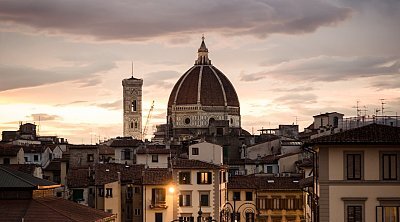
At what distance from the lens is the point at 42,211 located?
49.0 meters

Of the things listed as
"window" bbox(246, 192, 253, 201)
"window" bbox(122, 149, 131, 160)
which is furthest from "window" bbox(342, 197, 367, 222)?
"window" bbox(122, 149, 131, 160)

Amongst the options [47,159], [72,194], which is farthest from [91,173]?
[47,159]

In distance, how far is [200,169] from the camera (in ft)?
249

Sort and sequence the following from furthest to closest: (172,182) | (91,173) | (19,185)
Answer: (91,173)
(172,182)
(19,185)

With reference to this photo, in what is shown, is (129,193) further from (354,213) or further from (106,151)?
(354,213)

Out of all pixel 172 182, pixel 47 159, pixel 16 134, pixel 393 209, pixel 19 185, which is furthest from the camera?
pixel 16 134

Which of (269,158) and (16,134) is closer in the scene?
(269,158)

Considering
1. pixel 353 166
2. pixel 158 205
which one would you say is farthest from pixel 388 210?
pixel 158 205

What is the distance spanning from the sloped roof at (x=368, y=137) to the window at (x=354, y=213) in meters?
2.41

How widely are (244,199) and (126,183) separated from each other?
9.01 m

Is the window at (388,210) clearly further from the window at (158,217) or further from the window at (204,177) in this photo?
the window at (204,177)

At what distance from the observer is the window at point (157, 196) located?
74.9 meters

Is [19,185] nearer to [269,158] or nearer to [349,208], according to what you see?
[349,208]

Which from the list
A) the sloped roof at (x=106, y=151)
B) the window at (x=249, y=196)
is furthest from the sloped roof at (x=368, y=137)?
the sloped roof at (x=106, y=151)
